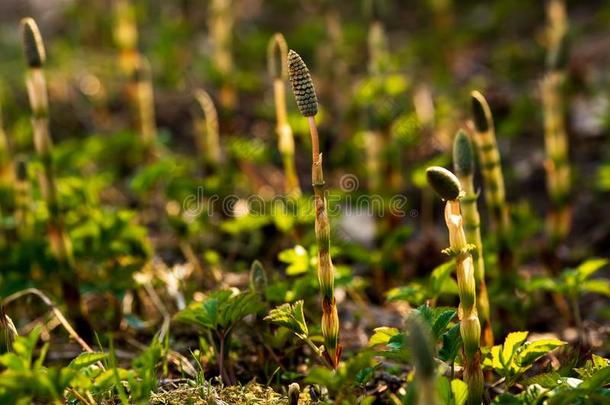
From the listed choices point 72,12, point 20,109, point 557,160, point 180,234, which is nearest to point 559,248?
point 557,160

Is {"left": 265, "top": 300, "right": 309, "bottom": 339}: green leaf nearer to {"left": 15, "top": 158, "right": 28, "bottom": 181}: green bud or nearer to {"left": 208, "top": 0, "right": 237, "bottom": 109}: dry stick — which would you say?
{"left": 15, "top": 158, "right": 28, "bottom": 181}: green bud

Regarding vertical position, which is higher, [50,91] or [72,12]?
[72,12]

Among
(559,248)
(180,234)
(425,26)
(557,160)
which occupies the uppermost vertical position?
(425,26)

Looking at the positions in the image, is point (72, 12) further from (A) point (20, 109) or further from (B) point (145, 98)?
(B) point (145, 98)

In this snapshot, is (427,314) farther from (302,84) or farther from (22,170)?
(22,170)

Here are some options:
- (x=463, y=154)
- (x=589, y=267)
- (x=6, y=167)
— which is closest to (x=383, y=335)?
(x=463, y=154)

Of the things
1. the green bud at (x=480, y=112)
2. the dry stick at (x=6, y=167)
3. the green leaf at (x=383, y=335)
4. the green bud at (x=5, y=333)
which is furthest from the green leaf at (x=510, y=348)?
the dry stick at (x=6, y=167)

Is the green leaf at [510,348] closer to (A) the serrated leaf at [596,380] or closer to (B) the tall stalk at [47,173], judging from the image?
(A) the serrated leaf at [596,380]

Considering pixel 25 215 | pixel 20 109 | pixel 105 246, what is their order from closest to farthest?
pixel 105 246, pixel 25 215, pixel 20 109
